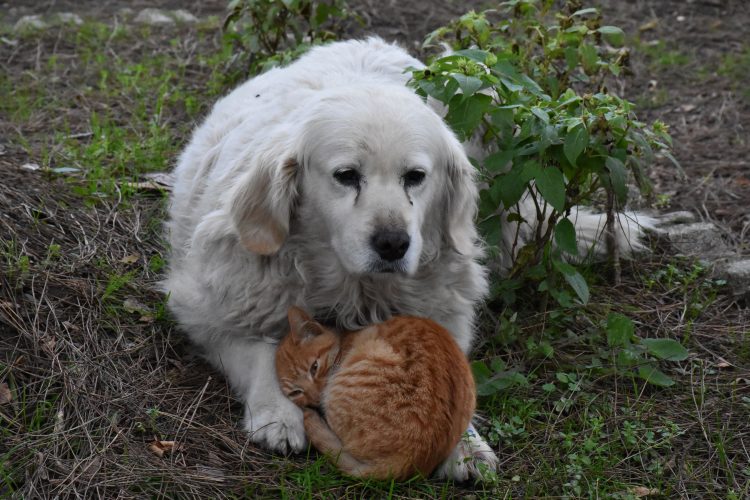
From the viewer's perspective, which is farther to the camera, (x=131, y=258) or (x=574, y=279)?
(x=131, y=258)

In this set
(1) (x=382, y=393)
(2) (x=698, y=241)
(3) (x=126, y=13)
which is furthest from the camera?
(3) (x=126, y=13)

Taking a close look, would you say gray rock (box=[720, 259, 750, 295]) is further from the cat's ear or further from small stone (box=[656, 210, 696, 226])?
the cat's ear

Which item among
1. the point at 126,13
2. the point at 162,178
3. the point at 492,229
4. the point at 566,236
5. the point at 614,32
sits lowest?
the point at 126,13

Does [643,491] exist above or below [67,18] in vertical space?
above

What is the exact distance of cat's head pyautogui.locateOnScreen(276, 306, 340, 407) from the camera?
320 cm

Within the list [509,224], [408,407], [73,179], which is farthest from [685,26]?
[408,407]

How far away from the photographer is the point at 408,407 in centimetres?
286

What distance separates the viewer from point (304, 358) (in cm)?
323

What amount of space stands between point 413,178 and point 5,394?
165 centimetres

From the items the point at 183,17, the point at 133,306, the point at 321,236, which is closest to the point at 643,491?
the point at 321,236

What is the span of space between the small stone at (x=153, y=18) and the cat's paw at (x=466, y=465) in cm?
570

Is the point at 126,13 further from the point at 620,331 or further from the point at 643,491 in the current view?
the point at 643,491

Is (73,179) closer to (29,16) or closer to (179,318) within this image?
(179,318)

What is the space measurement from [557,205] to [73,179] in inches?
102
